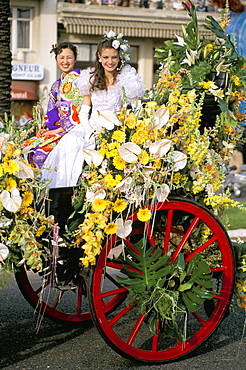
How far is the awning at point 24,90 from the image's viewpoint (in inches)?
811

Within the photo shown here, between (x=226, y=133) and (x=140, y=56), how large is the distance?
1927 centimetres

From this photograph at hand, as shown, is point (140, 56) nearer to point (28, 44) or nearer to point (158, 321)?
point (28, 44)

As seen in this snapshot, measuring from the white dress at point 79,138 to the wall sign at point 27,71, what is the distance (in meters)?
17.1

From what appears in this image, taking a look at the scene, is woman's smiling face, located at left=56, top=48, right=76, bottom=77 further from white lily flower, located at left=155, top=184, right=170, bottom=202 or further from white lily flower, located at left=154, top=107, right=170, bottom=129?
white lily flower, located at left=155, top=184, right=170, bottom=202

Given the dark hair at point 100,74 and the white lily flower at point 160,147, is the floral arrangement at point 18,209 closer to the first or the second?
the white lily flower at point 160,147

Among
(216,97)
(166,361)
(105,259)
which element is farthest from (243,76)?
(166,361)

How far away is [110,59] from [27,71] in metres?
17.4

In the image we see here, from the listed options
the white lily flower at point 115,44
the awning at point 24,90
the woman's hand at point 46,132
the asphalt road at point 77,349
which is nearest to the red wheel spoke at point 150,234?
the asphalt road at point 77,349

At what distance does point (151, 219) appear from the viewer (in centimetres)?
343

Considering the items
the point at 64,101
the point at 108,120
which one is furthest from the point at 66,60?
the point at 108,120

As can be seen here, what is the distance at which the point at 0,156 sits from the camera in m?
3.02

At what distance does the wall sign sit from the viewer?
68.0 feet

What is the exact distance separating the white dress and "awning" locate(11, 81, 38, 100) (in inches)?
664

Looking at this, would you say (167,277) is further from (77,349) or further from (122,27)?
(122,27)
